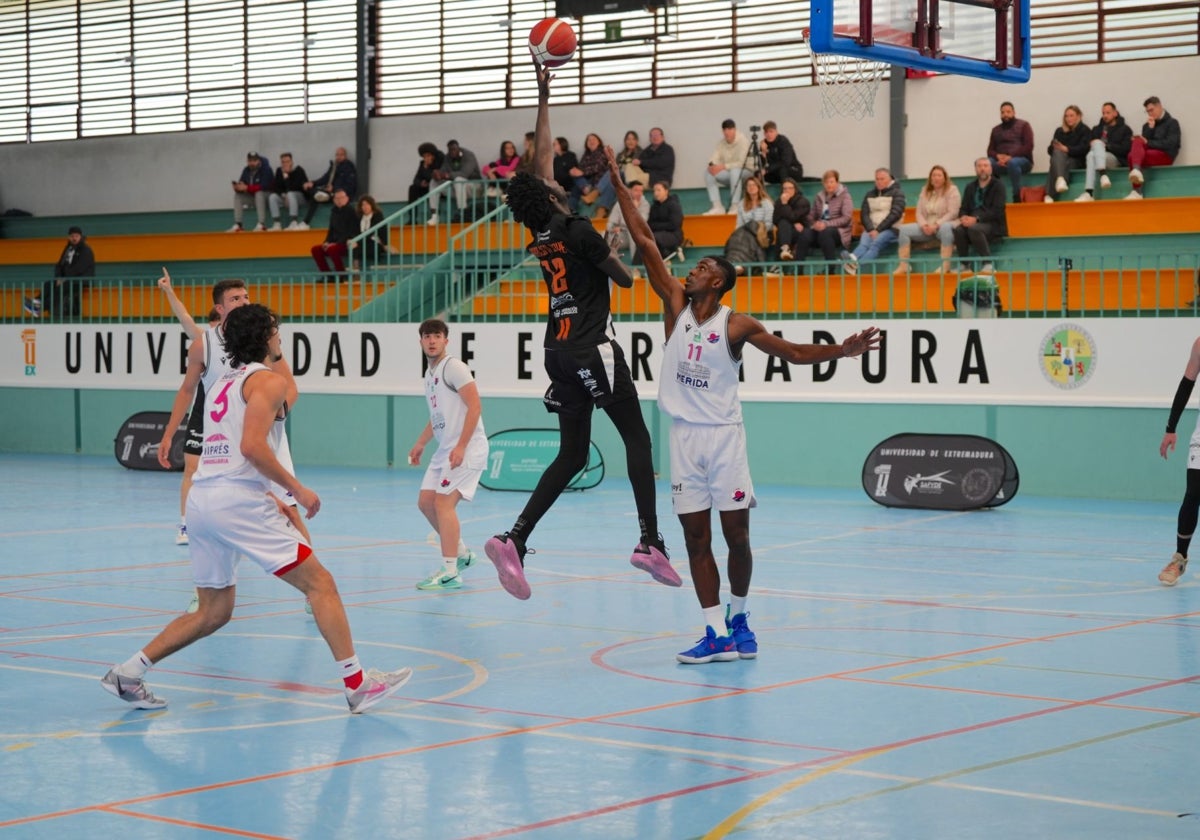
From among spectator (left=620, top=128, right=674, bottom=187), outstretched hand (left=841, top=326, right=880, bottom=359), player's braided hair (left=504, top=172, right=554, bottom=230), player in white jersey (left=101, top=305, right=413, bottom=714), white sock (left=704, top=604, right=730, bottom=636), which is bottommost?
white sock (left=704, top=604, right=730, bottom=636)

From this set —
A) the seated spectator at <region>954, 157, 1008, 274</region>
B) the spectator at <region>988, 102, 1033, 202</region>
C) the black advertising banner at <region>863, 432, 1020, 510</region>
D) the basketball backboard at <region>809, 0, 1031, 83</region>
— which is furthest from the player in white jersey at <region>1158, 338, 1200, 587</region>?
the spectator at <region>988, 102, 1033, 202</region>

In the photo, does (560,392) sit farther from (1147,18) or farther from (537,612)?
(1147,18)

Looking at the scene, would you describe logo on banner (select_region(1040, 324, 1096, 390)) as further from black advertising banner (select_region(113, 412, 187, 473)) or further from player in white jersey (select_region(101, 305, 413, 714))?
player in white jersey (select_region(101, 305, 413, 714))

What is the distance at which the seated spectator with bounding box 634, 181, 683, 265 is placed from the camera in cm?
2369

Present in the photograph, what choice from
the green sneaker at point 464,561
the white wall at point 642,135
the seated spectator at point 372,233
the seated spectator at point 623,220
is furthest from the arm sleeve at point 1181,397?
the seated spectator at point 372,233

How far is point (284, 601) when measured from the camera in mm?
11336

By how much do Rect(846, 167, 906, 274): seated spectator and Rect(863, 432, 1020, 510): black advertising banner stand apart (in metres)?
4.44

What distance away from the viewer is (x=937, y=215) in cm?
2219

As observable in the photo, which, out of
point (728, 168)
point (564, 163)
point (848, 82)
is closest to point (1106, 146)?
point (848, 82)

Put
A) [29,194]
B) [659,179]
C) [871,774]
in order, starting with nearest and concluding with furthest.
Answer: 1. [871,774]
2. [659,179]
3. [29,194]

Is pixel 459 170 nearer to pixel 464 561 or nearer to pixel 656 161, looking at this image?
pixel 656 161

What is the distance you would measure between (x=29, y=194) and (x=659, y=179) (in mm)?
16234

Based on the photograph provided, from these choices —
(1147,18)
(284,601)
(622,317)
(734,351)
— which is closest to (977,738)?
(734,351)

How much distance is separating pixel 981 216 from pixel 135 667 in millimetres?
16738
